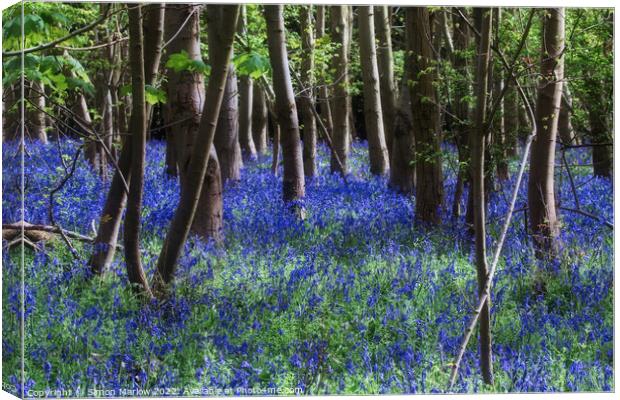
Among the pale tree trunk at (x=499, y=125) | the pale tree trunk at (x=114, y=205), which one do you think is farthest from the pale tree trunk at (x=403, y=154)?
the pale tree trunk at (x=114, y=205)

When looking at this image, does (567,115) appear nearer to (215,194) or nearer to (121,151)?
(215,194)

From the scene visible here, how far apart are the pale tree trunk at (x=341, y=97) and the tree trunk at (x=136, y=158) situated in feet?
4.08

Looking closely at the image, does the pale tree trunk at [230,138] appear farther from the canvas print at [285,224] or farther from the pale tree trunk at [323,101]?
the pale tree trunk at [323,101]

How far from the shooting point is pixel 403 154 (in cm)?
680

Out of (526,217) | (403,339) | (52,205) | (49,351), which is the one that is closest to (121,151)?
(52,205)

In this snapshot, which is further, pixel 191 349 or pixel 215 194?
pixel 215 194

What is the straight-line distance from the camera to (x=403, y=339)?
17.5 ft

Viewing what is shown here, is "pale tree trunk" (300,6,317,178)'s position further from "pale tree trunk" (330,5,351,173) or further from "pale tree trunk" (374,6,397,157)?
"pale tree trunk" (374,6,397,157)

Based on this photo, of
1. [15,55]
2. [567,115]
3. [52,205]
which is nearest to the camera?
[15,55]

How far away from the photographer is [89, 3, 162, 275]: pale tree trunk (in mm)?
5527

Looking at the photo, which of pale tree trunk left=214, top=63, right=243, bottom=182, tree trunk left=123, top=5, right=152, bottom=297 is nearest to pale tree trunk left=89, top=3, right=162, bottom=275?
tree trunk left=123, top=5, right=152, bottom=297

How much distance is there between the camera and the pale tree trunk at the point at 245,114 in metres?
6.39

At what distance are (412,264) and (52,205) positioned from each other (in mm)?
2183

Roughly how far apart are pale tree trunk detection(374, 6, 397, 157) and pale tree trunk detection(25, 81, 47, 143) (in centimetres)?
235
